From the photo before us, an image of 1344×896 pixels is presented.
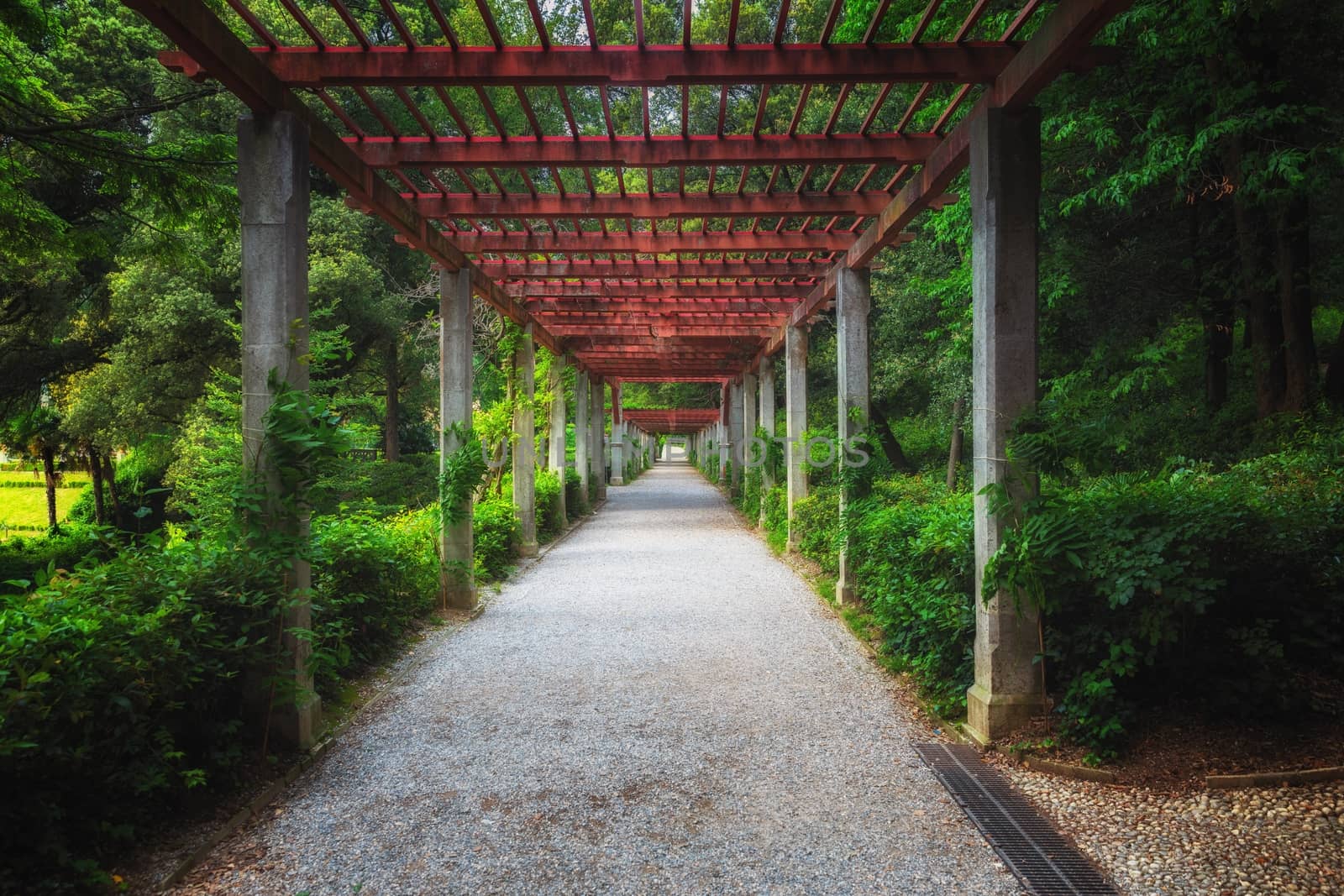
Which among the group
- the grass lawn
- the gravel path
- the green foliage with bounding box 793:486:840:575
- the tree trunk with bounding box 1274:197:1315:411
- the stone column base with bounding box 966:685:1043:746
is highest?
the tree trunk with bounding box 1274:197:1315:411

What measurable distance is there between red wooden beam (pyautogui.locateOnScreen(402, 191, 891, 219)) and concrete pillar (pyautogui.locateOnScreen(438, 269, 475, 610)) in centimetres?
147

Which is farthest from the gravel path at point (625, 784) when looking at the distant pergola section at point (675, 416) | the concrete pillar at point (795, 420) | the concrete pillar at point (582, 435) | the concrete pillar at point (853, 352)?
the distant pergola section at point (675, 416)

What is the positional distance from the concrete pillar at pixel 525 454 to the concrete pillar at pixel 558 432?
1.94m

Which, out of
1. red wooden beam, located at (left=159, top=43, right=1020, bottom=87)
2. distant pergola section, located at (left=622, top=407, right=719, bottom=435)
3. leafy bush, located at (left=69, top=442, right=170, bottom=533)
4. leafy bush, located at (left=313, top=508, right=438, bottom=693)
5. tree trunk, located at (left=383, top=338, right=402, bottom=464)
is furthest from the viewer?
distant pergola section, located at (left=622, top=407, right=719, bottom=435)

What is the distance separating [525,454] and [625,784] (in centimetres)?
910

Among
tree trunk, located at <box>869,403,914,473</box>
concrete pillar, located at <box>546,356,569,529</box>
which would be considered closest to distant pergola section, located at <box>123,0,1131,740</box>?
concrete pillar, located at <box>546,356,569,529</box>

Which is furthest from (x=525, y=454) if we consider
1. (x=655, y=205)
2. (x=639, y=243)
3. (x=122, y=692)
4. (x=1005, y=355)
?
(x=122, y=692)

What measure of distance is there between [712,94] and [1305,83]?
603 inches

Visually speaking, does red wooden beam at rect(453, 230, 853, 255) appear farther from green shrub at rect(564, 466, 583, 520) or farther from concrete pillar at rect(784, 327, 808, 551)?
green shrub at rect(564, 466, 583, 520)

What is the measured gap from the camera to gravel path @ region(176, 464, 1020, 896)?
3.14 meters

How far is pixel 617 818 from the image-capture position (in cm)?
360

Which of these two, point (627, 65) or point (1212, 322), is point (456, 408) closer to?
point (627, 65)

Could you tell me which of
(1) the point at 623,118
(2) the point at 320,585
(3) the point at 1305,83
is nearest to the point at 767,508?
(3) the point at 1305,83

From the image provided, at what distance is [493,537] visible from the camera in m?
10.6
